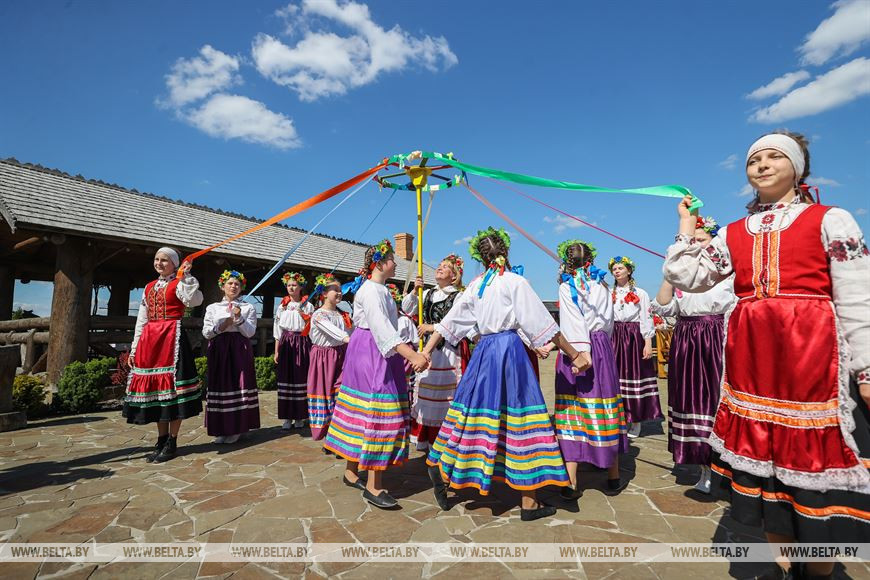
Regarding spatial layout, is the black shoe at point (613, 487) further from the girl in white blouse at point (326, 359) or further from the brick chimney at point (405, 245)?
the brick chimney at point (405, 245)

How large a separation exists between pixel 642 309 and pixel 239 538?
5302 millimetres

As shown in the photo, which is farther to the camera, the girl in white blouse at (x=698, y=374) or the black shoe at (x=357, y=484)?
the black shoe at (x=357, y=484)

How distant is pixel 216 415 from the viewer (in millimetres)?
5586

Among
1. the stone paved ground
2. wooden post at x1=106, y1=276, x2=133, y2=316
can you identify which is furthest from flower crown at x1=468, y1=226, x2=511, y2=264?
wooden post at x1=106, y1=276, x2=133, y2=316

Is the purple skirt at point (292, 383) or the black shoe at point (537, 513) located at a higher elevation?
the purple skirt at point (292, 383)

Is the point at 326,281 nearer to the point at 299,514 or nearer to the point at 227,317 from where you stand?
the point at 227,317

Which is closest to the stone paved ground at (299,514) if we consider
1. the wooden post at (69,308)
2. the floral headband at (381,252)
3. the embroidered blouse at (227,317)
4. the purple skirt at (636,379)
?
the purple skirt at (636,379)

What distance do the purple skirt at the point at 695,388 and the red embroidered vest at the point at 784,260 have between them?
1.86m

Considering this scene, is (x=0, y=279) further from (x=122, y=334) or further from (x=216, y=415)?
(x=216, y=415)

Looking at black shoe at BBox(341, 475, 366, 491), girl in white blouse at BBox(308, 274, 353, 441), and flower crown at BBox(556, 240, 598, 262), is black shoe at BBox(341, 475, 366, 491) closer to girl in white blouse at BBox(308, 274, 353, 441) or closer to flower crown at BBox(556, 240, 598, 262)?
girl in white blouse at BBox(308, 274, 353, 441)

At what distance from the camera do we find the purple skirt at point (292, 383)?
647 centimetres

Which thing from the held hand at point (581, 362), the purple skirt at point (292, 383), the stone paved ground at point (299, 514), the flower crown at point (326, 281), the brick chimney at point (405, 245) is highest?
the brick chimney at point (405, 245)

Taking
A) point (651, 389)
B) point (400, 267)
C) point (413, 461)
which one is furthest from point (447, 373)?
point (400, 267)

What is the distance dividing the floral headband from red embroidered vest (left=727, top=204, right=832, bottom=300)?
2.48 metres
